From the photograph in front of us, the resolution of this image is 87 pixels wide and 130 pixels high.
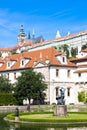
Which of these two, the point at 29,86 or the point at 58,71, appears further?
the point at 58,71

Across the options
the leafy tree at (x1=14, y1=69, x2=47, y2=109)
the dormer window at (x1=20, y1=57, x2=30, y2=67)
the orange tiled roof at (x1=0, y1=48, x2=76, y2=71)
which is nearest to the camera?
the leafy tree at (x1=14, y1=69, x2=47, y2=109)

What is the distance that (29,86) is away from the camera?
188 ft

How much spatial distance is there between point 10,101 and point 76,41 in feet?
287

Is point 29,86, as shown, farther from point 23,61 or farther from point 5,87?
point 23,61

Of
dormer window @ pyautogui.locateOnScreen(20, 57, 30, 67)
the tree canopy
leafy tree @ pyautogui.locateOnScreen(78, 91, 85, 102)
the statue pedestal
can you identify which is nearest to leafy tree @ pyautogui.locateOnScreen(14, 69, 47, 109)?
the tree canopy

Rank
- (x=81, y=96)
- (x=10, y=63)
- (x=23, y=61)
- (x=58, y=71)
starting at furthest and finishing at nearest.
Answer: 1. (x=10, y=63)
2. (x=23, y=61)
3. (x=58, y=71)
4. (x=81, y=96)

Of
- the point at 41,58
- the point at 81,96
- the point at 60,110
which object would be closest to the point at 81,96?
the point at 81,96

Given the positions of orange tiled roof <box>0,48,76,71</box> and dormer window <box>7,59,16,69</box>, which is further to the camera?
dormer window <box>7,59,16,69</box>

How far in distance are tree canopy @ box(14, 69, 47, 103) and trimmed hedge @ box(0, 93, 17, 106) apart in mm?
914

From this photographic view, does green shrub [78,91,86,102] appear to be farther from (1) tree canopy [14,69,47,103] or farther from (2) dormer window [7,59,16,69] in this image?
(2) dormer window [7,59,16,69]

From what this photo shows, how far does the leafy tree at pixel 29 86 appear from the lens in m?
57.1

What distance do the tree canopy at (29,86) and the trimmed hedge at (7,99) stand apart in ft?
3.00

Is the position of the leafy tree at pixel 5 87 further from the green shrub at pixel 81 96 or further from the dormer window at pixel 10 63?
the green shrub at pixel 81 96

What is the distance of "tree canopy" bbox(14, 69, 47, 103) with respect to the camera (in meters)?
57.1
